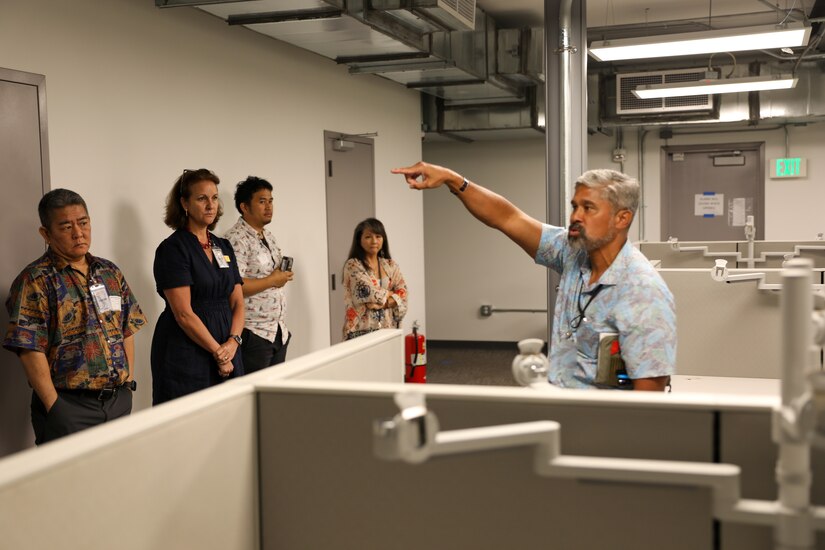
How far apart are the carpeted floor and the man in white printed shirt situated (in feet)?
9.47

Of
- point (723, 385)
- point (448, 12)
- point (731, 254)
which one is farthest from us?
point (731, 254)

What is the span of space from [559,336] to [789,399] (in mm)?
1275

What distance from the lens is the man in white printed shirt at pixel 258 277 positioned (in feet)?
13.2

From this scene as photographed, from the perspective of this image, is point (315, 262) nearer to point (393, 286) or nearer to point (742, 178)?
point (393, 286)

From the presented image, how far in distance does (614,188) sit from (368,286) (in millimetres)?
2767

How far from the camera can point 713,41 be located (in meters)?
4.03

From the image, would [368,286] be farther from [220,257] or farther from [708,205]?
[708,205]

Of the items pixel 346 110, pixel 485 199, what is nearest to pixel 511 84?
pixel 346 110

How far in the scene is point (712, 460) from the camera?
1.11 meters

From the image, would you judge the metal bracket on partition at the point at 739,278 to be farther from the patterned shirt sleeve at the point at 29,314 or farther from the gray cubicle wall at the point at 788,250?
the patterned shirt sleeve at the point at 29,314

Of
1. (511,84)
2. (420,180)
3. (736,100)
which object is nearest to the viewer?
(420,180)

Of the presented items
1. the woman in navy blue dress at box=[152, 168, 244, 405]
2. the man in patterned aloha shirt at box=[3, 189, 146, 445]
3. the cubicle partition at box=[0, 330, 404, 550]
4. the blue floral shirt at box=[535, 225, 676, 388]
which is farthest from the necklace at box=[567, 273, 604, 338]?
the woman in navy blue dress at box=[152, 168, 244, 405]

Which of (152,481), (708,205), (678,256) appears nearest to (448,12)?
(678,256)

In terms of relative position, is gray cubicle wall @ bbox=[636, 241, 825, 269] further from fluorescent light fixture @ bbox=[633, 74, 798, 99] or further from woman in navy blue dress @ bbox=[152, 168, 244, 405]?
woman in navy blue dress @ bbox=[152, 168, 244, 405]
